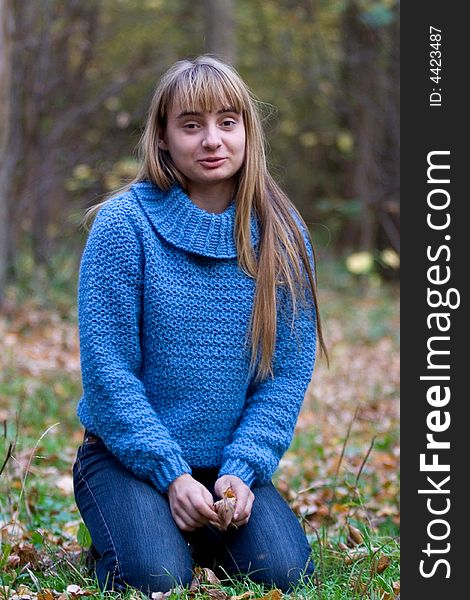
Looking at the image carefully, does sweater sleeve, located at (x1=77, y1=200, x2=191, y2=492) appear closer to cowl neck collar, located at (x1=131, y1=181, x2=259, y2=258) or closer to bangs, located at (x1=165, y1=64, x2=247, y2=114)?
cowl neck collar, located at (x1=131, y1=181, x2=259, y2=258)

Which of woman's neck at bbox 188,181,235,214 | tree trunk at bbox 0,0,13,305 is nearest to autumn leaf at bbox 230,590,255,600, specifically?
woman's neck at bbox 188,181,235,214

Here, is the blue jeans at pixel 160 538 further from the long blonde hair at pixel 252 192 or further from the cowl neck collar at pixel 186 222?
the cowl neck collar at pixel 186 222

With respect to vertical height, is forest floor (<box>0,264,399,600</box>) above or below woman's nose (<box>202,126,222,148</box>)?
below

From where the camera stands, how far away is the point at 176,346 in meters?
2.74

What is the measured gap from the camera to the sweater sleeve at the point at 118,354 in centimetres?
260

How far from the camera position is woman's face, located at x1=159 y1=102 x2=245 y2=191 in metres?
2.77

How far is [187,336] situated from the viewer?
9.00 ft

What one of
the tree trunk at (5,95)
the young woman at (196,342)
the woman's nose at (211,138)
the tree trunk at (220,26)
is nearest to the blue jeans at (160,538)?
the young woman at (196,342)

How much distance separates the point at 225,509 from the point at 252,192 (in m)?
0.96

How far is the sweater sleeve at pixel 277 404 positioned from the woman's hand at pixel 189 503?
144 mm

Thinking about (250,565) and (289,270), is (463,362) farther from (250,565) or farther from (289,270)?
(250,565)

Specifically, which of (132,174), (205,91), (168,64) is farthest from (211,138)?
(168,64)

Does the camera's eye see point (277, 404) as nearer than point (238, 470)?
No

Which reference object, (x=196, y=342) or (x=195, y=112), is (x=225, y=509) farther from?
(x=195, y=112)
